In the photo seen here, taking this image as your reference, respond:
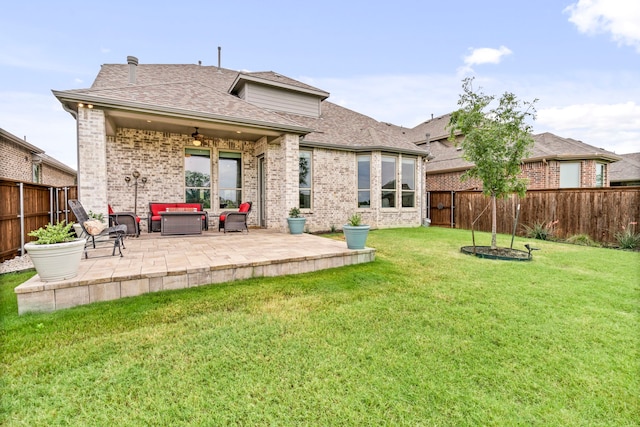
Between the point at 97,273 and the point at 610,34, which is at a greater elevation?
the point at 610,34

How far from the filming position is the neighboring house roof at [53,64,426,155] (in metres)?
6.20

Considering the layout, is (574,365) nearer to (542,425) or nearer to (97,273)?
(542,425)

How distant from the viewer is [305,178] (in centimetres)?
1063

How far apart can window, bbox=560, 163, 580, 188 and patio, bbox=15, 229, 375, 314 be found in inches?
508

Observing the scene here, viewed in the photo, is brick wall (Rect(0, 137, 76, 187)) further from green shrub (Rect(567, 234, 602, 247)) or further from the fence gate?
green shrub (Rect(567, 234, 602, 247))

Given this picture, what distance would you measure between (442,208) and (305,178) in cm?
716

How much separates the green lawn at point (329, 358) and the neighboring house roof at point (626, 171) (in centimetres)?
2176

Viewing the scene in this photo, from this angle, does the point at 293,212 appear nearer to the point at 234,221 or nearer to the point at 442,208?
the point at 234,221

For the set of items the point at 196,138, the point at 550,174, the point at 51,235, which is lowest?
the point at 51,235

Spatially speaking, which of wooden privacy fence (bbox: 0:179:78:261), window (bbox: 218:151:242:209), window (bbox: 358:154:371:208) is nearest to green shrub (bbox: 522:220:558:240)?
window (bbox: 358:154:371:208)

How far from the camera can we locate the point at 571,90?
9242 millimetres

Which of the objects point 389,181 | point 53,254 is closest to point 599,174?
point 389,181

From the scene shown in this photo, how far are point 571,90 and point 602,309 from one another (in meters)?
9.06

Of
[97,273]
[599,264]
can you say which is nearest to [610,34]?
[599,264]
